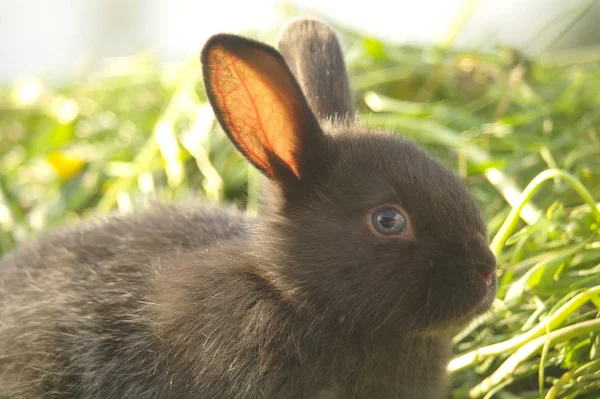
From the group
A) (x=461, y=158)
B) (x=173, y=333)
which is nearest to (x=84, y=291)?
(x=173, y=333)

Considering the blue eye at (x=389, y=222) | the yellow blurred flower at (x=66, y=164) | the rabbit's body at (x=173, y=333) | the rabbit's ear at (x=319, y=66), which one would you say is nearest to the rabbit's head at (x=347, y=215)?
the blue eye at (x=389, y=222)

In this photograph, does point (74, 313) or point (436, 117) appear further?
point (436, 117)

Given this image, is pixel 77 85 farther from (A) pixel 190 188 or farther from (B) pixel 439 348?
(B) pixel 439 348

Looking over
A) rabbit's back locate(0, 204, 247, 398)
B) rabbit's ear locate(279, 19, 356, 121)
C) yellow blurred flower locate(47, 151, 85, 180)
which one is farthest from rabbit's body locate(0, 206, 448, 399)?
yellow blurred flower locate(47, 151, 85, 180)

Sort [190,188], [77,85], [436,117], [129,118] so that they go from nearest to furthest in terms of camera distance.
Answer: [436,117]
[190,188]
[129,118]
[77,85]

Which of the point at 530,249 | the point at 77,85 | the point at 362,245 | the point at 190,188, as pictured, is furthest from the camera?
the point at 77,85

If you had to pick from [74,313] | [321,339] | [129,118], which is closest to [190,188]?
[129,118]

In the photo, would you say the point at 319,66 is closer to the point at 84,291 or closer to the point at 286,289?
the point at 286,289
